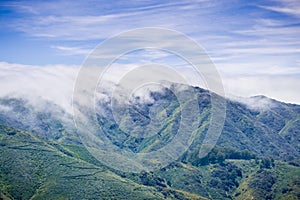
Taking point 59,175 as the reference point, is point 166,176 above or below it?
below

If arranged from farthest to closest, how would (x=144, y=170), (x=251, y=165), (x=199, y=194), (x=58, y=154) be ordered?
(x=251, y=165) → (x=144, y=170) → (x=199, y=194) → (x=58, y=154)

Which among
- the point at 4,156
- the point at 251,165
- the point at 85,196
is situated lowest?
the point at 251,165

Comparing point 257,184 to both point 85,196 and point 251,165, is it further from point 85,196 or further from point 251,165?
point 85,196

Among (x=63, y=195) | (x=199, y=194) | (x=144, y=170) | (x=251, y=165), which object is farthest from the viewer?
(x=251, y=165)

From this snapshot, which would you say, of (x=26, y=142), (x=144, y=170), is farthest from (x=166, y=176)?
(x=26, y=142)

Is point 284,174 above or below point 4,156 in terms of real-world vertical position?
below

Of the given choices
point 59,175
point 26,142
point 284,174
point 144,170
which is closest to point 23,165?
point 59,175

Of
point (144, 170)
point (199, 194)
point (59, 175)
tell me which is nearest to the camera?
point (59, 175)

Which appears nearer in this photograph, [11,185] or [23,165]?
[11,185]

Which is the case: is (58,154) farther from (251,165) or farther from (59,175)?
(251,165)
